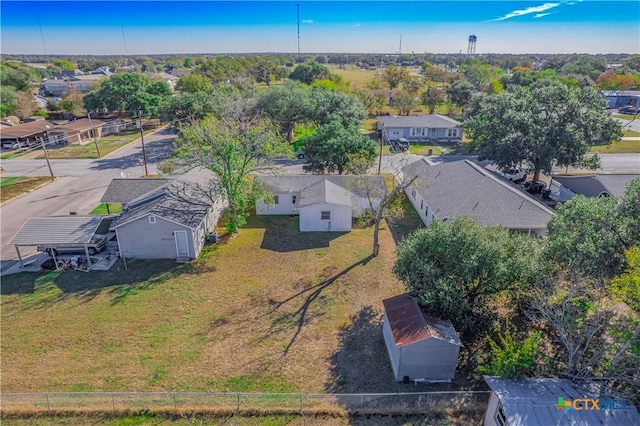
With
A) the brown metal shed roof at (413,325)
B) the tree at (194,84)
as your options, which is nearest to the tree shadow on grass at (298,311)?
the brown metal shed roof at (413,325)

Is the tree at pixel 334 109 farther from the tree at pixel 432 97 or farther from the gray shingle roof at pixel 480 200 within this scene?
the tree at pixel 432 97

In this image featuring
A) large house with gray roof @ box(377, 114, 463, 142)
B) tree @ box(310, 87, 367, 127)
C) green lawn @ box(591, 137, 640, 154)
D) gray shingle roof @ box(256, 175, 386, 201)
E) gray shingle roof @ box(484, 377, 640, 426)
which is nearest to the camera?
gray shingle roof @ box(484, 377, 640, 426)

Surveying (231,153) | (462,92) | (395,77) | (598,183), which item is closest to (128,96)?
(231,153)

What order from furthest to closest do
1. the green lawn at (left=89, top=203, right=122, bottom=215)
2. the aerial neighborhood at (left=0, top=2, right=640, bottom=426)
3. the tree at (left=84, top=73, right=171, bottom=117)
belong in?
1. the tree at (left=84, top=73, right=171, bottom=117)
2. the green lawn at (left=89, top=203, right=122, bottom=215)
3. the aerial neighborhood at (left=0, top=2, right=640, bottom=426)

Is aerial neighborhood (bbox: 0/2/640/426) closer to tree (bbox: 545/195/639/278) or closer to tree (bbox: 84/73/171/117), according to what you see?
tree (bbox: 545/195/639/278)

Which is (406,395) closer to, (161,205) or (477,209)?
(477,209)

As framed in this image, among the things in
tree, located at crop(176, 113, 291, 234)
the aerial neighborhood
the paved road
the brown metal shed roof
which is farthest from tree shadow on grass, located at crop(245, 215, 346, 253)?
the paved road

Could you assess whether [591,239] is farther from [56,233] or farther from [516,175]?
[56,233]

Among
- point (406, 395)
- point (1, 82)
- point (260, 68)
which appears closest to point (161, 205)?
point (406, 395)

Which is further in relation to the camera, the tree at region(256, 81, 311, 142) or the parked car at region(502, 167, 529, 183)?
the tree at region(256, 81, 311, 142)

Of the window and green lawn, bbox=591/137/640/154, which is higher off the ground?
green lawn, bbox=591/137/640/154
